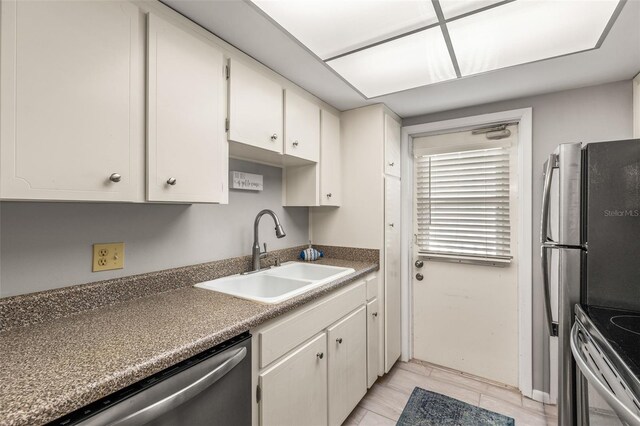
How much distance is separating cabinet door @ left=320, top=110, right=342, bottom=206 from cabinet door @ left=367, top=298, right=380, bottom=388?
0.83 m

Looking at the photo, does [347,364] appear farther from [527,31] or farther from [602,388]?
[527,31]

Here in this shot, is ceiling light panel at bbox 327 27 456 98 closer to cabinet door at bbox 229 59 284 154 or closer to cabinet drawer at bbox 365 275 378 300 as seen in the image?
cabinet door at bbox 229 59 284 154

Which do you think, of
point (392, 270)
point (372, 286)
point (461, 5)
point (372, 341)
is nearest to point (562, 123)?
point (461, 5)

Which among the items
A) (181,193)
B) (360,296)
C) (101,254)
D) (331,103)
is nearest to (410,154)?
(331,103)

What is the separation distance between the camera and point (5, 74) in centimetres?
79

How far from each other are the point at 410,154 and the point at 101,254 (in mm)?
2307

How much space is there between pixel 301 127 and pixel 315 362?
1383 mm

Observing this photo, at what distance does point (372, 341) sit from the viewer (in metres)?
2.07

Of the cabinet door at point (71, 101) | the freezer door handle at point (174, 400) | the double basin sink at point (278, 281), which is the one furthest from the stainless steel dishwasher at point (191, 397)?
the cabinet door at point (71, 101)

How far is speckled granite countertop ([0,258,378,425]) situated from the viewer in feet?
2.05

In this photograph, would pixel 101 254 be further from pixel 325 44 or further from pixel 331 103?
pixel 331 103

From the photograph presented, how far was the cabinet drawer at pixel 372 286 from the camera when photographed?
6.64ft

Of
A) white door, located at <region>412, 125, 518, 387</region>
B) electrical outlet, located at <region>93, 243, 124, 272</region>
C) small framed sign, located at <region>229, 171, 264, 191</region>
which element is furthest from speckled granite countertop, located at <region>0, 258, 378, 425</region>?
white door, located at <region>412, 125, 518, 387</region>

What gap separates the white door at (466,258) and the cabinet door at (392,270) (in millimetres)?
203
